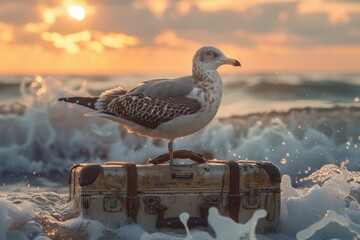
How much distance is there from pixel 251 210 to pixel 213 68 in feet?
3.67

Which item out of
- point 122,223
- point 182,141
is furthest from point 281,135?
point 122,223

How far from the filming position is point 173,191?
8.04 meters

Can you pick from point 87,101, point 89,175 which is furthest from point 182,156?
point 87,101

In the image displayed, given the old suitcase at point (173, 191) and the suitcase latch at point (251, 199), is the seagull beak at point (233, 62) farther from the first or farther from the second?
the suitcase latch at point (251, 199)

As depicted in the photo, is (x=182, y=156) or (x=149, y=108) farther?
(x=182, y=156)

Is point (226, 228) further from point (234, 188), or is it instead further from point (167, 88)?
point (167, 88)

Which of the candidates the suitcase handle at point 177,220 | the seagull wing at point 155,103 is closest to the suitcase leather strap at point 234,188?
the suitcase handle at point 177,220

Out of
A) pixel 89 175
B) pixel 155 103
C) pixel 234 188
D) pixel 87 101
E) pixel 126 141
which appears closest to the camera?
pixel 89 175

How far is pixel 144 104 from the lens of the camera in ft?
27.2

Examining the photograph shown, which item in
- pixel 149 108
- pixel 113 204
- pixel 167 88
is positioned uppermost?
pixel 167 88

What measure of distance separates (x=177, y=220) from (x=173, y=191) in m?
0.22

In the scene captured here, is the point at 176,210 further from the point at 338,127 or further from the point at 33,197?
the point at 338,127

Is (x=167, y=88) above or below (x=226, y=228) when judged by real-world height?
above

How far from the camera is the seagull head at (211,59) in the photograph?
837 centimetres
